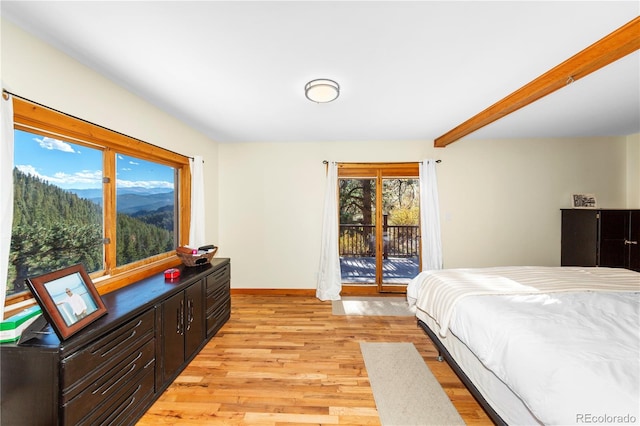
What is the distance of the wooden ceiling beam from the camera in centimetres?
153

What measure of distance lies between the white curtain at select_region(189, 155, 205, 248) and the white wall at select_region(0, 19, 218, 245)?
30 centimetres

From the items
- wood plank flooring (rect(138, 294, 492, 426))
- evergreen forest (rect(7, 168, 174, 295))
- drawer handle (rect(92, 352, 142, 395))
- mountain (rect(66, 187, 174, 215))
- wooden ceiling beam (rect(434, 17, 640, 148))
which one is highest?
wooden ceiling beam (rect(434, 17, 640, 148))

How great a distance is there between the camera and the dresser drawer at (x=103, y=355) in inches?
49.2

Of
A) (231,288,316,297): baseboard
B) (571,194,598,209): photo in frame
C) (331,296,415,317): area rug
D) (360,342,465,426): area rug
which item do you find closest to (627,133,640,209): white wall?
(571,194,598,209): photo in frame

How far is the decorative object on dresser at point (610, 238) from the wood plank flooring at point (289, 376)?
9.20 ft

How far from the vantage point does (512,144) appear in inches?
159

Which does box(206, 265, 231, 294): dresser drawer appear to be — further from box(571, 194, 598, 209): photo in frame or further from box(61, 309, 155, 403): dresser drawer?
box(571, 194, 598, 209): photo in frame

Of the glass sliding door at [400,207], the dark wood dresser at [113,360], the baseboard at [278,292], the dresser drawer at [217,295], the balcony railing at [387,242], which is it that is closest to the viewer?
the dark wood dresser at [113,360]

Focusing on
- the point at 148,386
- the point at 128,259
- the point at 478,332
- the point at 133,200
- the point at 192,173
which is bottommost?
the point at 148,386

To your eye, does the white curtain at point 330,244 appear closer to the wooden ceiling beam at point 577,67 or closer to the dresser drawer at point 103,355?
the wooden ceiling beam at point 577,67

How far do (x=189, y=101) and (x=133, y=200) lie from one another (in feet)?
3.83

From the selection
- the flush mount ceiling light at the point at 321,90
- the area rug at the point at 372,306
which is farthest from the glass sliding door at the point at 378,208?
the flush mount ceiling light at the point at 321,90

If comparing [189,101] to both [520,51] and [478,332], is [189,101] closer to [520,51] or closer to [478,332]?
[520,51]

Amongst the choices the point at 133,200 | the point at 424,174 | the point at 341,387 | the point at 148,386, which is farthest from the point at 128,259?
the point at 424,174
